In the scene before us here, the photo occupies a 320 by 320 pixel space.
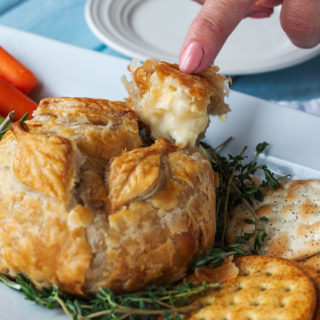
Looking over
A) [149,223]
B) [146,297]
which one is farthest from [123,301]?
[149,223]

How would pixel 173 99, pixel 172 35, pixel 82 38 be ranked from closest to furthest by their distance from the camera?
pixel 173 99
pixel 172 35
pixel 82 38

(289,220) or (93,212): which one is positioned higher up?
(93,212)

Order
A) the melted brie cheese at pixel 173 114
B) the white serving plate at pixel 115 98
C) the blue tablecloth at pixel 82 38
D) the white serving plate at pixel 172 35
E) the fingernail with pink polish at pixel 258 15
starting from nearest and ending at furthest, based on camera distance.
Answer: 1. the melted brie cheese at pixel 173 114
2. the white serving plate at pixel 115 98
3. the white serving plate at pixel 172 35
4. the blue tablecloth at pixel 82 38
5. the fingernail with pink polish at pixel 258 15

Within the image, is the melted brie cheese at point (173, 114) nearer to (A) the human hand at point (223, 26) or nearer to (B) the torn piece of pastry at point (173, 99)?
(B) the torn piece of pastry at point (173, 99)

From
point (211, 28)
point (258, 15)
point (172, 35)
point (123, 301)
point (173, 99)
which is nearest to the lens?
point (123, 301)

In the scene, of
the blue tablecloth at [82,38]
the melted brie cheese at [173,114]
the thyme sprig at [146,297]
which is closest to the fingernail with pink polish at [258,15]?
the blue tablecloth at [82,38]

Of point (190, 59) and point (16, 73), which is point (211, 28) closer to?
point (190, 59)

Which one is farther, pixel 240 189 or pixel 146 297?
pixel 240 189
